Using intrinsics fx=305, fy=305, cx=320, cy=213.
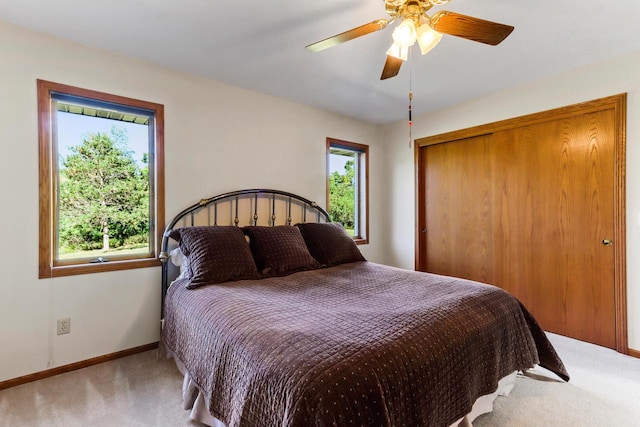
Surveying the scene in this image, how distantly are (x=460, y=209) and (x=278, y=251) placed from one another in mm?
2293

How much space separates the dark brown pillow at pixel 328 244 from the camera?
2766 millimetres

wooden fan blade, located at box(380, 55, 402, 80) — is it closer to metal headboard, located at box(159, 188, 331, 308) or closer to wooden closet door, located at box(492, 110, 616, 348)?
metal headboard, located at box(159, 188, 331, 308)

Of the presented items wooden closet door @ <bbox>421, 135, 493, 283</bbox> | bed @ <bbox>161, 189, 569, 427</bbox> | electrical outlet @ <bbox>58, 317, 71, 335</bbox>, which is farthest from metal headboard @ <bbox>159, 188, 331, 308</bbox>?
wooden closet door @ <bbox>421, 135, 493, 283</bbox>

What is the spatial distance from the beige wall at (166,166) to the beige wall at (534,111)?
1.46 metres

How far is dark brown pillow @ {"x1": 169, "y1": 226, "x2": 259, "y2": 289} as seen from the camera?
212 centimetres

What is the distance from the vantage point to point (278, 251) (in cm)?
250

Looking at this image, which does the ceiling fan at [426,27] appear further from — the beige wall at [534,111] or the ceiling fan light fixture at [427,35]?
the beige wall at [534,111]

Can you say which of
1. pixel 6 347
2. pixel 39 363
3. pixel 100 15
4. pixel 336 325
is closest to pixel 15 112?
pixel 100 15

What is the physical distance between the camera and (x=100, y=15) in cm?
192

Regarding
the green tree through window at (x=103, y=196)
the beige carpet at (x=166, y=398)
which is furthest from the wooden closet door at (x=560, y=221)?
the green tree through window at (x=103, y=196)

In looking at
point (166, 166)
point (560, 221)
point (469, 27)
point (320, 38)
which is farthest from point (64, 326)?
point (560, 221)

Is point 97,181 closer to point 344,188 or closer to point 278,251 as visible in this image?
point 278,251

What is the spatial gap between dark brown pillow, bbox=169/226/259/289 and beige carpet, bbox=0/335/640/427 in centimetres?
72

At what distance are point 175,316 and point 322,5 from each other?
2.16 metres
